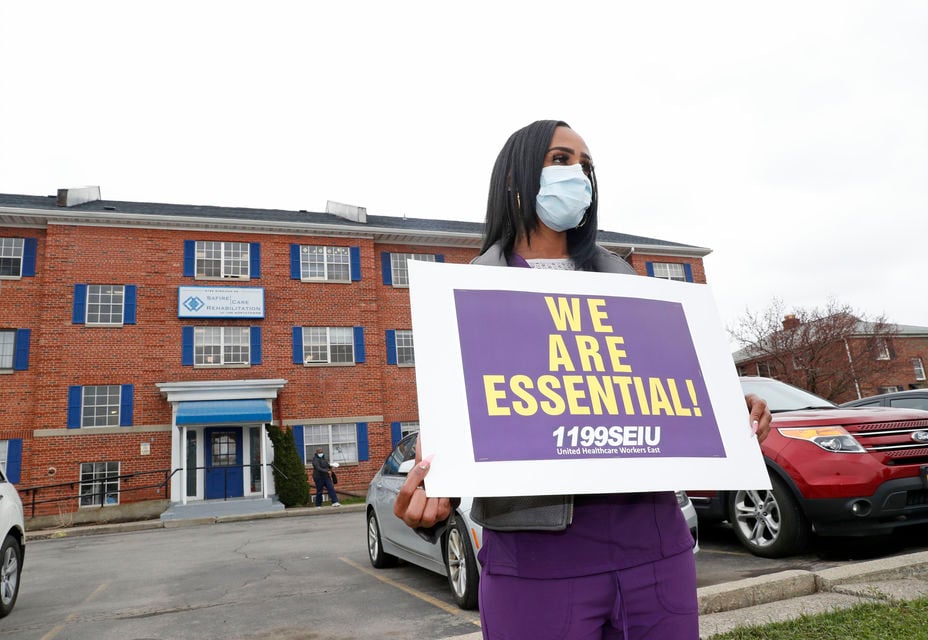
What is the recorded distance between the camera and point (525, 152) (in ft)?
6.23

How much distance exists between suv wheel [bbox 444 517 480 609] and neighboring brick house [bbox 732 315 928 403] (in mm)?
28919

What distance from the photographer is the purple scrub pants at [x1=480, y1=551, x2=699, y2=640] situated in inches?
56.4

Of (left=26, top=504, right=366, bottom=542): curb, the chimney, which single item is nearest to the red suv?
(left=26, top=504, right=366, bottom=542): curb

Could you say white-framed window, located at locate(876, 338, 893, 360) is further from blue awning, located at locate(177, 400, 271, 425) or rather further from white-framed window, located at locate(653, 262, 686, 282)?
blue awning, located at locate(177, 400, 271, 425)

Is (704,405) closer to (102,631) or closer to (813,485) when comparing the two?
(813,485)

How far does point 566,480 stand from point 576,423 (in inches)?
6.0

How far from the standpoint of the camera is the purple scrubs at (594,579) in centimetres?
144

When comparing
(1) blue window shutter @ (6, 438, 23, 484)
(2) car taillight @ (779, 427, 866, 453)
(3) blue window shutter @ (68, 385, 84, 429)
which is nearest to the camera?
(2) car taillight @ (779, 427, 866, 453)

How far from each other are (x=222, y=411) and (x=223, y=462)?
2265 millimetres

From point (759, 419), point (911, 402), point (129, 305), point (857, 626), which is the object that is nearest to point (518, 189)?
point (759, 419)

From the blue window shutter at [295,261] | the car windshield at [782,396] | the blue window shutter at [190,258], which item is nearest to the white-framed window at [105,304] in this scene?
the blue window shutter at [190,258]

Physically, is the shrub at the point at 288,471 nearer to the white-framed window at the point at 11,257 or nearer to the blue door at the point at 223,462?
the blue door at the point at 223,462

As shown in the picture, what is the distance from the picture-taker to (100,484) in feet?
64.5

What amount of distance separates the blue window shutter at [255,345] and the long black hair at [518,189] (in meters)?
21.5
